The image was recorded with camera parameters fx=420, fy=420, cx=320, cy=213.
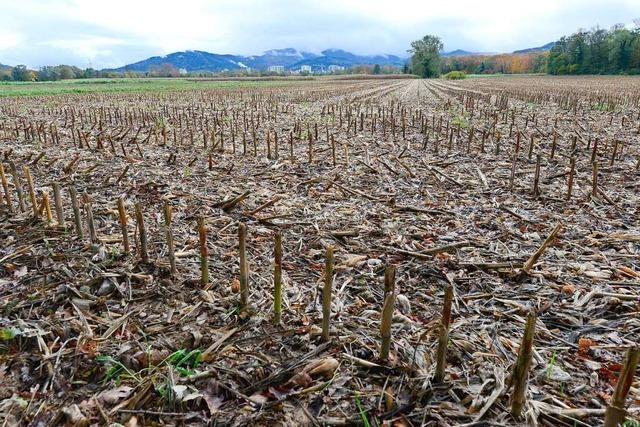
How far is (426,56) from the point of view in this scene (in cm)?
9925

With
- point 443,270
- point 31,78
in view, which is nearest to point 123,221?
point 443,270

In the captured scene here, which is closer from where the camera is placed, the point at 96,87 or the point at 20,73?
the point at 96,87

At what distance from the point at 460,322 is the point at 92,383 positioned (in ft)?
8.91

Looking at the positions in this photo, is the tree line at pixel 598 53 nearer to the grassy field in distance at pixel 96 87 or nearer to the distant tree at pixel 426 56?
the distant tree at pixel 426 56

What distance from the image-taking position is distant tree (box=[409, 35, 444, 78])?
99250 mm

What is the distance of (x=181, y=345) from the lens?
3072 mm

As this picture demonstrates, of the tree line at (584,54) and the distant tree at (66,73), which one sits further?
the distant tree at (66,73)

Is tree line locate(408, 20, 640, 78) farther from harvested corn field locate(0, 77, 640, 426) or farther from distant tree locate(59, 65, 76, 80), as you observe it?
harvested corn field locate(0, 77, 640, 426)

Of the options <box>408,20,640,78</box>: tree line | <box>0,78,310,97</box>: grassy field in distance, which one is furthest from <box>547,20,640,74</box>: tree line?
<box>0,78,310,97</box>: grassy field in distance

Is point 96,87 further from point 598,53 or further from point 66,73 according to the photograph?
point 598,53

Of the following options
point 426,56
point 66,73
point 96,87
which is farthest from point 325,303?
point 66,73

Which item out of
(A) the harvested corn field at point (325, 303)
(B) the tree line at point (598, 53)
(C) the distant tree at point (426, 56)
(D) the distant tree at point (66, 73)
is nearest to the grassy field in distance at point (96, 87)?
(A) the harvested corn field at point (325, 303)

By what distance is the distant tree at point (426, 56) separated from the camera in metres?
99.2

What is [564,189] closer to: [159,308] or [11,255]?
[159,308]
